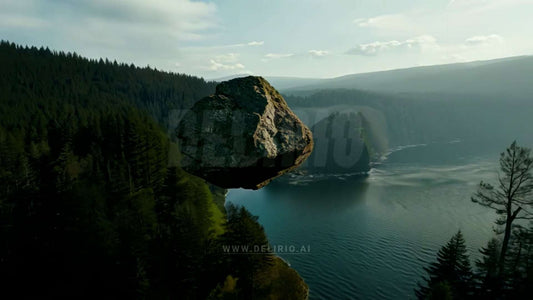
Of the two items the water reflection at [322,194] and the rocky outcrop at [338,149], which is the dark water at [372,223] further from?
the rocky outcrop at [338,149]

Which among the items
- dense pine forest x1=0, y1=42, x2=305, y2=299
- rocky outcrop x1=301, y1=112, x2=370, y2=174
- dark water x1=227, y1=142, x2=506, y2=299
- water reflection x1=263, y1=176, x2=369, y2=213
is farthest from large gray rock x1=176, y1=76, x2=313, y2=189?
rocky outcrop x1=301, y1=112, x2=370, y2=174

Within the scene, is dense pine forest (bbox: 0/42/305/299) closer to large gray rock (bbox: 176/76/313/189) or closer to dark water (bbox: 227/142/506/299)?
dark water (bbox: 227/142/506/299)

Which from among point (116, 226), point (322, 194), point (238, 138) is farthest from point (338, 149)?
point (238, 138)

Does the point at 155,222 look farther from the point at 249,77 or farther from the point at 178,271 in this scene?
the point at 249,77

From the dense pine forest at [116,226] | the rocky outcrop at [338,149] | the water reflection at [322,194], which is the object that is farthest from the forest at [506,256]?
the rocky outcrop at [338,149]

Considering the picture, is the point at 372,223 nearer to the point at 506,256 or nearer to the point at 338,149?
the point at 506,256
